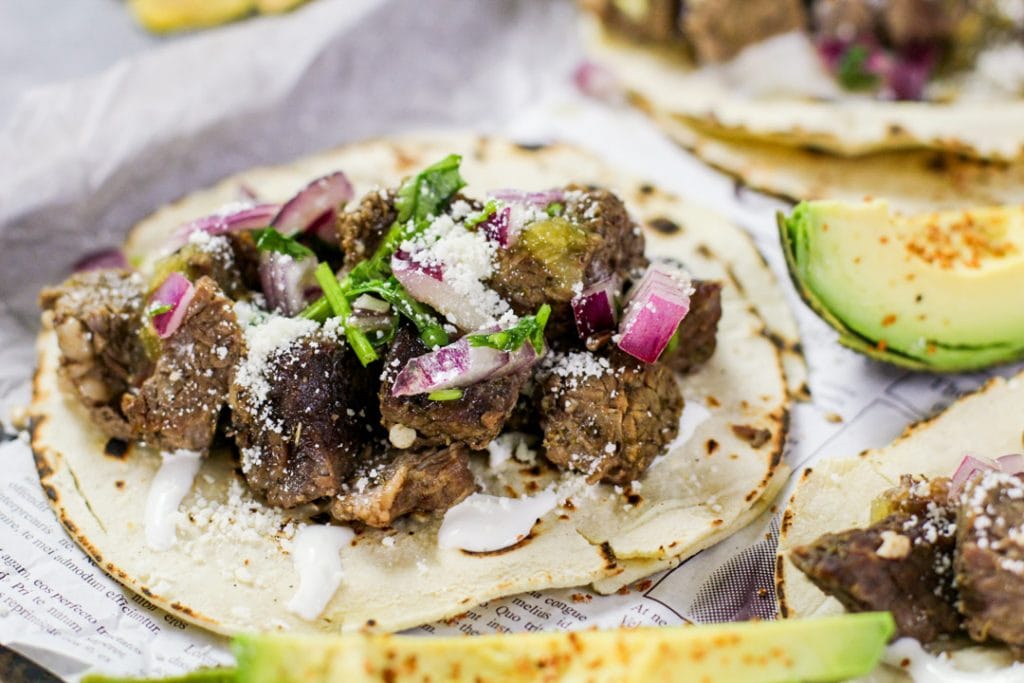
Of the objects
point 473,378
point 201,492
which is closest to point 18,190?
point 201,492

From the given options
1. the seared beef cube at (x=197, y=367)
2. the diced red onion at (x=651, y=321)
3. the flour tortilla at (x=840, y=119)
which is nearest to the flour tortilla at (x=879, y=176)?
the flour tortilla at (x=840, y=119)

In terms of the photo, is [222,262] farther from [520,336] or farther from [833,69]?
[833,69]

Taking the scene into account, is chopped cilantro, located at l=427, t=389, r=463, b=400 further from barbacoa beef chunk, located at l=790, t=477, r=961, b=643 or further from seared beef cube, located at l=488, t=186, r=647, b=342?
barbacoa beef chunk, located at l=790, t=477, r=961, b=643

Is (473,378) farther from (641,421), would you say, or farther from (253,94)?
(253,94)

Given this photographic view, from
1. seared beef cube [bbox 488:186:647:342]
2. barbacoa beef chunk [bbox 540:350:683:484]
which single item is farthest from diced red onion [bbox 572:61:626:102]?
barbacoa beef chunk [bbox 540:350:683:484]

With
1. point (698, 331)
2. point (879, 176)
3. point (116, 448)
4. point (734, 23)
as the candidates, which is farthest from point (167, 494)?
point (734, 23)

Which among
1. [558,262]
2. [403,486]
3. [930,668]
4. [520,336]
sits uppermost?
[558,262]
